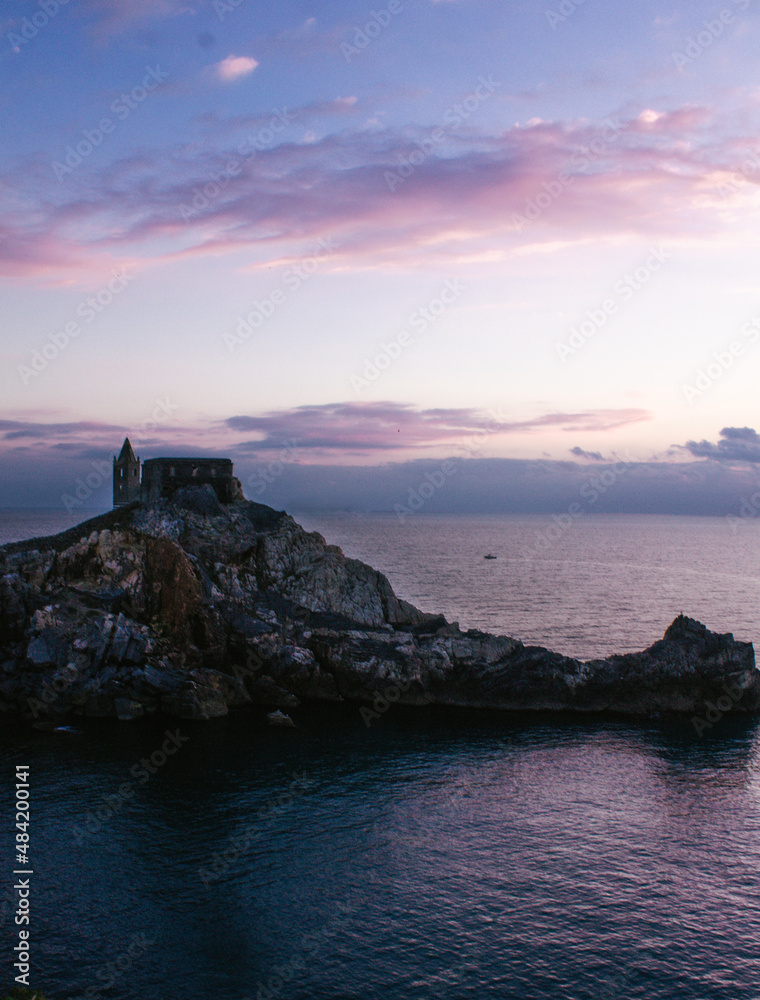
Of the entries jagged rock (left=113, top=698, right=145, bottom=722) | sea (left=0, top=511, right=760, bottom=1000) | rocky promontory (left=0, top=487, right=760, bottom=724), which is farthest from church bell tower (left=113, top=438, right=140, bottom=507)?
sea (left=0, top=511, right=760, bottom=1000)

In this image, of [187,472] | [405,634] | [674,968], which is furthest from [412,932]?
[187,472]

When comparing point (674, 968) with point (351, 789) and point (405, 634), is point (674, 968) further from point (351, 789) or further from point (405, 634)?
point (405, 634)

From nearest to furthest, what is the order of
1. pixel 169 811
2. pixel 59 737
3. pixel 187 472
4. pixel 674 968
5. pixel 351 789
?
pixel 674 968 → pixel 169 811 → pixel 351 789 → pixel 59 737 → pixel 187 472

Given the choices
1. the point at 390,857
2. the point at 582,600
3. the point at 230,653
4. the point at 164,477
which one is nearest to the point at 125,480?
the point at 164,477

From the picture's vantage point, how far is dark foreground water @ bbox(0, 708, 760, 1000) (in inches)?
1252

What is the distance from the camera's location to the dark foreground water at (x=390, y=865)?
31797 millimetres

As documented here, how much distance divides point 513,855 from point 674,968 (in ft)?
35.2

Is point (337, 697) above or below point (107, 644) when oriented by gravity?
below

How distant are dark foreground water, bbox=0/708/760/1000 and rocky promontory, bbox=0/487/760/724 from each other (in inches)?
259

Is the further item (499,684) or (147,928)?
(499,684)

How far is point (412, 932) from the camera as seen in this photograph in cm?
3456

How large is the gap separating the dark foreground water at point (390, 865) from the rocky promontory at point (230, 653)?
6.57 meters

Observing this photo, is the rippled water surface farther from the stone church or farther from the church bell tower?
the church bell tower

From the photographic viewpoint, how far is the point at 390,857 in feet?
136
